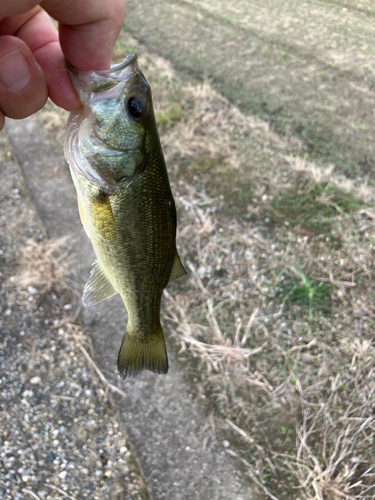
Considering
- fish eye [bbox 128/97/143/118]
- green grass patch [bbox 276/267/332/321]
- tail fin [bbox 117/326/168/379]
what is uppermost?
fish eye [bbox 128/97/143/118]

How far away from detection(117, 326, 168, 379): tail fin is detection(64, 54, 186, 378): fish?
0.31 meters

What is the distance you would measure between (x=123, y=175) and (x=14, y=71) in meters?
0.62

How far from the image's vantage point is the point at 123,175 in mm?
1518

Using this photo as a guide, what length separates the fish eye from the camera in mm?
1449

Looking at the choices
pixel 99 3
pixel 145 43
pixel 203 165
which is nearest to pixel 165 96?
pixel 203 165

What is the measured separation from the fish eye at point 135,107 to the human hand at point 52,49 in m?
0.44

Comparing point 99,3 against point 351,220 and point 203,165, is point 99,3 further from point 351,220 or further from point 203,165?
point 351,220

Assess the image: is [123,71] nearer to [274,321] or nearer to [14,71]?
[14,71]

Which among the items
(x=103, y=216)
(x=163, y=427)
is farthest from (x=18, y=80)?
(x=163, y=427)

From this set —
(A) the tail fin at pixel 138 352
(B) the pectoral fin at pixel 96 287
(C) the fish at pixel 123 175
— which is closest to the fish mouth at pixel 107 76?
(C) the fish at pixel 123 175

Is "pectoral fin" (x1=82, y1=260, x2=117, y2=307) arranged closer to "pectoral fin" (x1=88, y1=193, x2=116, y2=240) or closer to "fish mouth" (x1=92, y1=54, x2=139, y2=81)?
"pectoral fin" (x1=88, y1=193, x2=116, y2=240)

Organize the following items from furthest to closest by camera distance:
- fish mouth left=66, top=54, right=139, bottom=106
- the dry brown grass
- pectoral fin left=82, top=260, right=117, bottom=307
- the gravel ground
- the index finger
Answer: the dry brown grass
the gravel ground
pectoral fin left=82, top=260, right=117, bottom=307
the index finger
fish mouth left=66, top=54, right=139, bottom=106

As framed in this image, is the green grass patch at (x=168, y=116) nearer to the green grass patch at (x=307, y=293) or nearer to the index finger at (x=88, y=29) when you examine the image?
the green grass patch at (x=307, y=293)

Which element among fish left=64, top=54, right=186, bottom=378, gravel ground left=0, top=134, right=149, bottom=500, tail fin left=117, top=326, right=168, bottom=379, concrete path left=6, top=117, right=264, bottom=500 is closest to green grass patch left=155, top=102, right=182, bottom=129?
concrete path left=6, top=117, right=264, bottom=500
